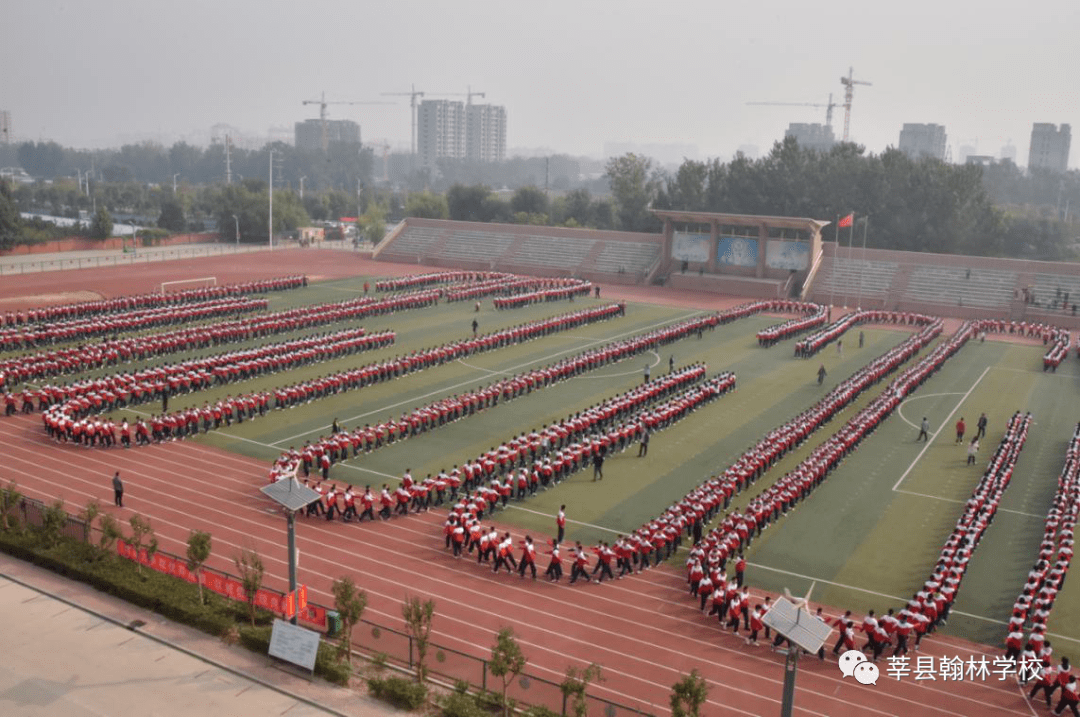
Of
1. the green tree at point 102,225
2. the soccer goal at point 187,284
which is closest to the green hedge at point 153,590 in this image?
the soccer goal at point 187,284

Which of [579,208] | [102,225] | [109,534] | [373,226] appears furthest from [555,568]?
[579,208]

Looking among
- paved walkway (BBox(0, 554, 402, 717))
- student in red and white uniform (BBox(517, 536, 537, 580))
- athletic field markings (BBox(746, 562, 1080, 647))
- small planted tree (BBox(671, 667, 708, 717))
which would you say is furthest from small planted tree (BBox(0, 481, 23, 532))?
athletic field markings (BBox(746, 562, 1080, 647))

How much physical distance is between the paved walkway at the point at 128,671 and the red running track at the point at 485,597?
232 cm

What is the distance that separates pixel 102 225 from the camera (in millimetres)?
79938

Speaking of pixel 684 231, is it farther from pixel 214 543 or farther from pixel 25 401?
pixel 214 543

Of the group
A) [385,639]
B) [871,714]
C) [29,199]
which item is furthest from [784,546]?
[29,199]

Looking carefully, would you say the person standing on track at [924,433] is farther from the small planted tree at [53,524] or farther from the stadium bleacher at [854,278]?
the stadium bleacher at [854,278]

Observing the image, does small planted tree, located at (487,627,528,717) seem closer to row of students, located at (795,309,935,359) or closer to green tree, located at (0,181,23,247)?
row of students, located at (795,309,935,359)

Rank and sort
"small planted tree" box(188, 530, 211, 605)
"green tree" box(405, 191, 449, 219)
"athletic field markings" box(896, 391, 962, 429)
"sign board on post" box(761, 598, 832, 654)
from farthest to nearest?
1. "green tree" box(405, 191, 449, 219)
2. "athletic field markings" box(896, 391, 962, 429)
3. "small planted tree" box(188, 530, 211, 605)
4. "sign board on post" box(761, 598, 832, 654)

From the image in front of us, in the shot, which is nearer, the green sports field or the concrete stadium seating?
the green sports field

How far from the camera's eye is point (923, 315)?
5491 centimetres

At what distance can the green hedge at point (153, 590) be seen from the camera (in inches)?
610

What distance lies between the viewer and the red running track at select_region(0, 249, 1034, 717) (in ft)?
48.9

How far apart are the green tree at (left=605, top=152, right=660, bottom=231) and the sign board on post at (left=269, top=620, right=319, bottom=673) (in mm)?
76153
